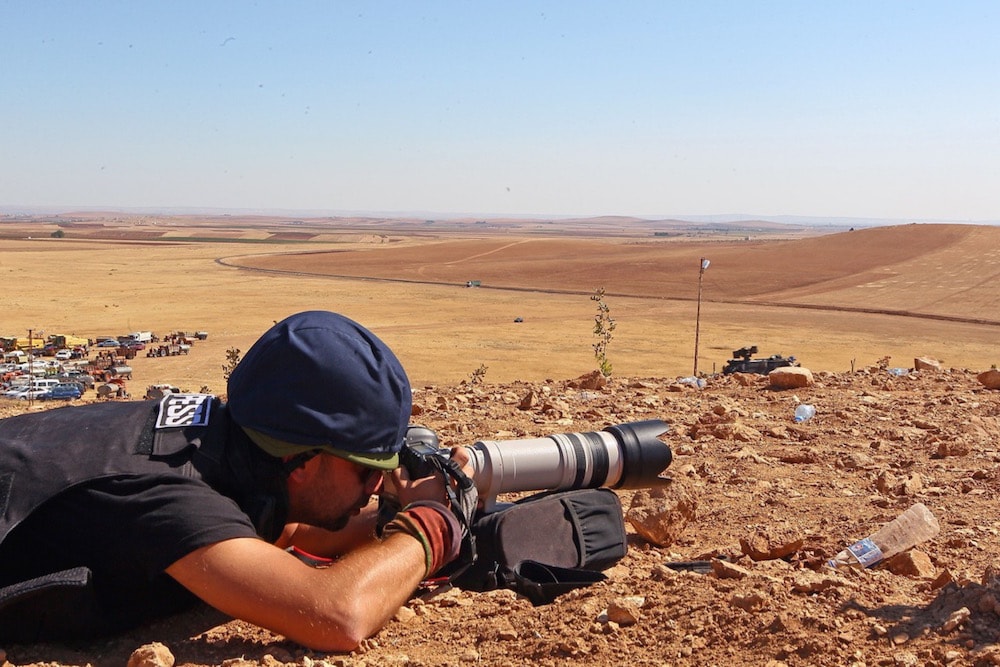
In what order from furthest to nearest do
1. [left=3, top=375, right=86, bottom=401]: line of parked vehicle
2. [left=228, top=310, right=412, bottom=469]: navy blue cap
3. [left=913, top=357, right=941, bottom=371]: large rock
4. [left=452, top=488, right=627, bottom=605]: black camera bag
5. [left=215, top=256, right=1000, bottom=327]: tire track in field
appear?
[left=215, top=256, right=1000, bottom=327]: tire track in field, [left=3, top=375, right=86, bottom=401]: line of parked vehicle, [left=913, top=357, right=941, bottom=371]: large rock, [left=452, top=488, right=627, bottom=605]: black camera bag, [left=228, top=310, right=412, bottom=469]: navy blue cap

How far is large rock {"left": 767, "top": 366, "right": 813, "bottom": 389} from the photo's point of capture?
7895 millimetres

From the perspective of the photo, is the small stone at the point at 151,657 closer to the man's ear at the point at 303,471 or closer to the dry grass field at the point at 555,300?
the man's ear at the point at 303,471

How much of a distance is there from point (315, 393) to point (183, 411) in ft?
1.29

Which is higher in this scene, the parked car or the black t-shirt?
the black t-shirt

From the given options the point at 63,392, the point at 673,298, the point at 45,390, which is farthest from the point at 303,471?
the point at 673,298

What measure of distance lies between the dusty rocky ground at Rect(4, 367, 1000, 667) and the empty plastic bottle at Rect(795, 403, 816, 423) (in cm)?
7

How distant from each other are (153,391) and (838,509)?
842 centimetres

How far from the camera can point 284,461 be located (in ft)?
8.21

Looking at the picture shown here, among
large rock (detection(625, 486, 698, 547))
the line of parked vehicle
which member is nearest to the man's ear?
large rock (detection(625, 486, 698, 547))

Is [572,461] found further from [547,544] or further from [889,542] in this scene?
[889,542]

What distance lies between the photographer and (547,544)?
321 cm

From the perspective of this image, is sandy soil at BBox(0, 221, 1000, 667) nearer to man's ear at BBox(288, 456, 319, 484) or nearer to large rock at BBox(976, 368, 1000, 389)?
large rock at BBox(976, 368, 1000, 389)

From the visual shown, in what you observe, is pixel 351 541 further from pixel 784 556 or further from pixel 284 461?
pixel 784 556

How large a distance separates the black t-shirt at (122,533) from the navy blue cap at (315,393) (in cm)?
23
